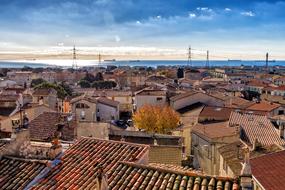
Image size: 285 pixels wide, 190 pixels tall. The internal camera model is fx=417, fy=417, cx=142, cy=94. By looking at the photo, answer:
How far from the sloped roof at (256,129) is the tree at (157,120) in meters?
11.6

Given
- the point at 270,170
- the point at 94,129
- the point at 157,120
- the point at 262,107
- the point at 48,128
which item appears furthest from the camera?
the point at 262,107

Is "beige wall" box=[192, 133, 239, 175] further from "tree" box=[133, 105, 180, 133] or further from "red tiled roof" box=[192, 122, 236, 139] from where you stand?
"tree" box=[133, 105, 180, 133]

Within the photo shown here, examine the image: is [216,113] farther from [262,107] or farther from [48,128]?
[48,128]

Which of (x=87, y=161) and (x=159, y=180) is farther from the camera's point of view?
(x=87, y=161)

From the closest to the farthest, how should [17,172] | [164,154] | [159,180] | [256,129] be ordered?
[159,180]
[17,172]
[164,154]
[256,129]

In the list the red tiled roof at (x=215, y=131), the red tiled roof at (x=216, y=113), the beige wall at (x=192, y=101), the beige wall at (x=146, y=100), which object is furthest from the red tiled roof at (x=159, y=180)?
the beige wall at (x=146, y=100)

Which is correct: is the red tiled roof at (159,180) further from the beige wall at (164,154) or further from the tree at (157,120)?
the tree at (157,120)

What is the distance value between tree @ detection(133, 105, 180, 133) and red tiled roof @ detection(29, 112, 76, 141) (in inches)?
619

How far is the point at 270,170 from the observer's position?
39.3 ft

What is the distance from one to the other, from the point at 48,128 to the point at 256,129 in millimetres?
13855

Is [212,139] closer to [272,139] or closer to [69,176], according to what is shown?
[272,139]

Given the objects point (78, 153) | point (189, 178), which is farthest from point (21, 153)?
point (189, 178)

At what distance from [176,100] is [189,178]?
39798 mm

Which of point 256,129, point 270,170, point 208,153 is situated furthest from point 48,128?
point 270,170
